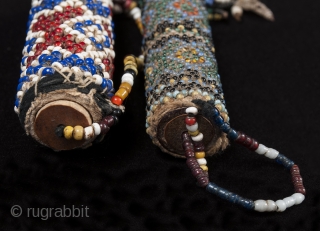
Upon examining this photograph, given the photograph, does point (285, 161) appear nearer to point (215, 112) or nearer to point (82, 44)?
point (215, 112)

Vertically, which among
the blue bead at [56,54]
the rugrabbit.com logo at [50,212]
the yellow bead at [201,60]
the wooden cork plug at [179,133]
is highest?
the blue bead at [56,54]

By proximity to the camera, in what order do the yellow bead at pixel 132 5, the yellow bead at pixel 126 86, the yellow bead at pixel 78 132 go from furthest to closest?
1. the yellow bead at pixel 132 5
2. the yellow bead at pixel 126 86
3. the yellow bead at pixel 78 132

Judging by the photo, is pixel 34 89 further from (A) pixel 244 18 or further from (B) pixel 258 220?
(A) pixel 244 18

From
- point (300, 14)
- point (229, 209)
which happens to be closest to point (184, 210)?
point (229, 209)

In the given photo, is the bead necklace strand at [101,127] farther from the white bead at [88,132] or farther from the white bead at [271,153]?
the white bead at [271,153]

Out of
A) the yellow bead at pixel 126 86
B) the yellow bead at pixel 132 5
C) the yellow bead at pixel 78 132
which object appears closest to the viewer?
the yellow bead at pixel 78 132

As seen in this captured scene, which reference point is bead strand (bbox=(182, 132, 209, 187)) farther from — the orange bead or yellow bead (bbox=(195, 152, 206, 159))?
the orange bead

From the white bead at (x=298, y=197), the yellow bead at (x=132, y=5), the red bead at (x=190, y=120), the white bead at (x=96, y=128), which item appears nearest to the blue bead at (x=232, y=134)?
the red bead at (x=190, y=120)

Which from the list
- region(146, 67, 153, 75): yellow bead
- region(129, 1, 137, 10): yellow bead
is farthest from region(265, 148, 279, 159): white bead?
region(129, 1, 137, 10): yellow bead

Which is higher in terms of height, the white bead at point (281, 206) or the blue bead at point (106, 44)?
the blue bead at point (106, 44)
